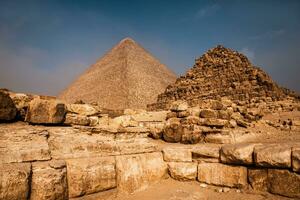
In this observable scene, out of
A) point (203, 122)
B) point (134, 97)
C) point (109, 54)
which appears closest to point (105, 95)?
point (134, 97)

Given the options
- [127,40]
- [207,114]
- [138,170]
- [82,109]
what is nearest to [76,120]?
[82,109]

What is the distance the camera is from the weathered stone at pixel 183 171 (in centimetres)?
349

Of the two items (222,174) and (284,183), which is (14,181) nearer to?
(222,174)

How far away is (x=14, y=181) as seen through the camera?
2107mm

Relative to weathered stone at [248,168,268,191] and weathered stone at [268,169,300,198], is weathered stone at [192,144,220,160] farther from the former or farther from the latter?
weathered stone at [268,169,300,198]

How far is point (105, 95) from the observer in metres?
60.1

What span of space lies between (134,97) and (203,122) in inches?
2062

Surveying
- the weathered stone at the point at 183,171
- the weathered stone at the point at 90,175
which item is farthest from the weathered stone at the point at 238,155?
the weathered stone at the point at 90,175

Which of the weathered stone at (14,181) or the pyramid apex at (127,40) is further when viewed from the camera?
the pyramid apex at (127,40)

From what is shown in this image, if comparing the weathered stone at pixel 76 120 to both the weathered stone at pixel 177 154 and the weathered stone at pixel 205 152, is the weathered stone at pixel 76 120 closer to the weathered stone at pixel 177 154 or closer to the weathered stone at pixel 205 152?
the weathered stone at pixel 177 154

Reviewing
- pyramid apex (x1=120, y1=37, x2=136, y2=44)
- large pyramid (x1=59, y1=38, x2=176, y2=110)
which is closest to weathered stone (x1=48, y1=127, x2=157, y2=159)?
large pyramid (x1=59, y1=38, x2=176, y2=110)

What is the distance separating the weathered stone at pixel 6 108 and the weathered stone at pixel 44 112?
170 millimetres

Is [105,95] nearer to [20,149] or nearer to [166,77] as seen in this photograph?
A: [166,77]

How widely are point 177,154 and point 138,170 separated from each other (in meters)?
0.71
